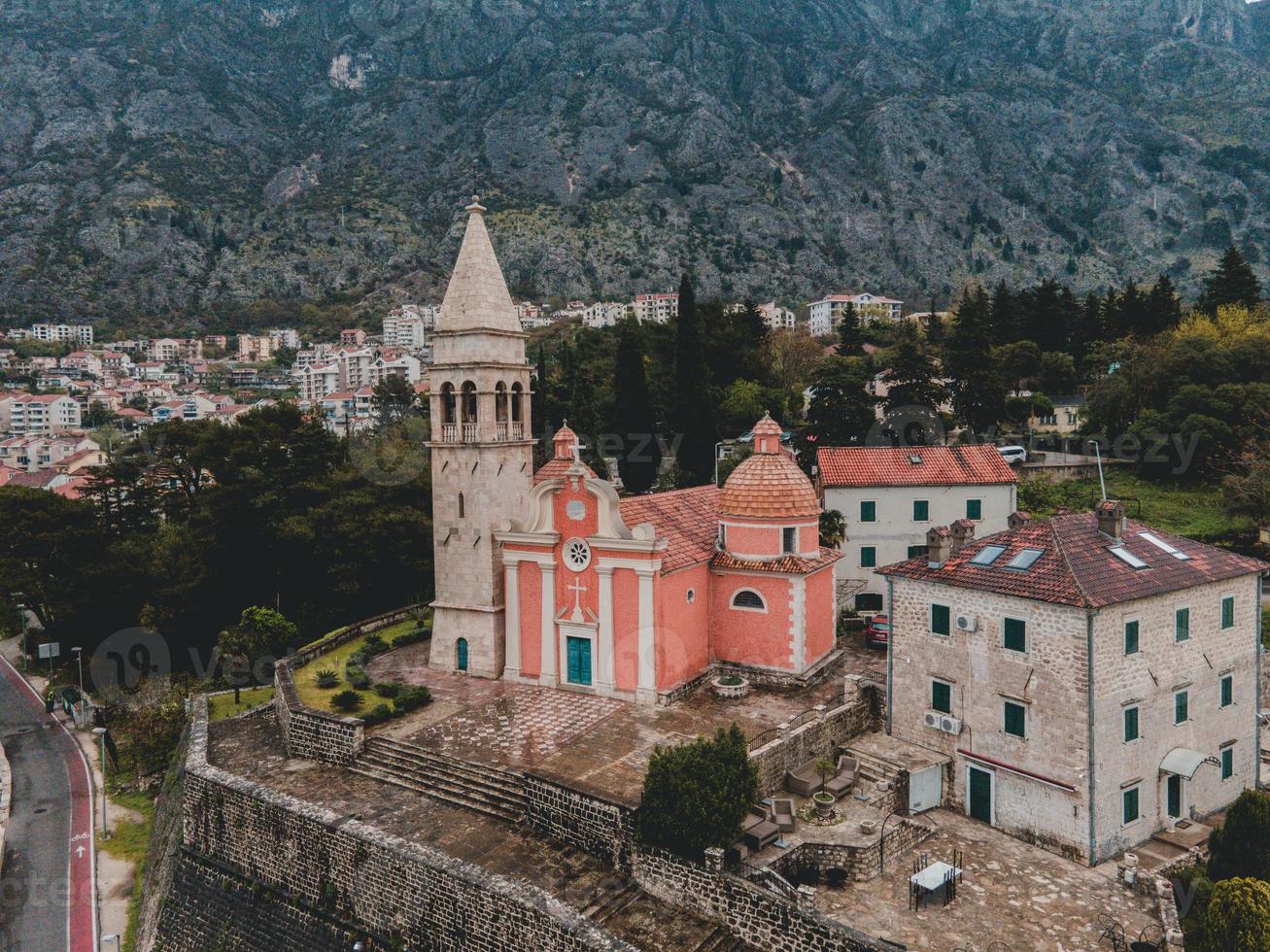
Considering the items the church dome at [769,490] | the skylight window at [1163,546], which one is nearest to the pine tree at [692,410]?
the church dome at [769,490]

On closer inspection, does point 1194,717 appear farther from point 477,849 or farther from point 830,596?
point 477,849

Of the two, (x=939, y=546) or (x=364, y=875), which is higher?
(x=939, y=546)

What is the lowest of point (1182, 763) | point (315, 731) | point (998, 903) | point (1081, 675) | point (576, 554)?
point (998, 903)

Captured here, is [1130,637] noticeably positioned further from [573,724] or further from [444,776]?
[444,776]

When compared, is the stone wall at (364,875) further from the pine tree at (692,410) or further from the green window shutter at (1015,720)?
the pine tree at (692,410)

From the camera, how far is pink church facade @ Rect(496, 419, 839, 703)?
2562 cm

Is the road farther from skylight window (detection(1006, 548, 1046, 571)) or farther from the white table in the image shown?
skylight window (detection(1006, 548, 1046, 571))

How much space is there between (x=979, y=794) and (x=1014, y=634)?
14.4 feet

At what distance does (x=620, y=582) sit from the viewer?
84.8ft

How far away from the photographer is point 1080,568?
66.3 feet

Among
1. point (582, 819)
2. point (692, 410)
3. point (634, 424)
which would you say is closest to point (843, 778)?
point (582, 819)

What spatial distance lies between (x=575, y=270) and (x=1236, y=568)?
435 ft

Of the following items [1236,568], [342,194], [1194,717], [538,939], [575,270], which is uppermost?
[342,194]

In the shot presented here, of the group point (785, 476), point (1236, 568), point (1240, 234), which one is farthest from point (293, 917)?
point (1240, 234)
